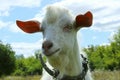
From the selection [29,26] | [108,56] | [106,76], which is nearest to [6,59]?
[108,56]

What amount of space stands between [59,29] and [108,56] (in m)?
74.9

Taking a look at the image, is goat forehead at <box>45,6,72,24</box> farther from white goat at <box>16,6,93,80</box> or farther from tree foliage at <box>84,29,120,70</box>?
tree foliage at <box>84,29,120,70</box>

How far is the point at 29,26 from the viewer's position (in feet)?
20.1

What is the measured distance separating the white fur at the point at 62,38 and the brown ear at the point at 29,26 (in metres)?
0.38

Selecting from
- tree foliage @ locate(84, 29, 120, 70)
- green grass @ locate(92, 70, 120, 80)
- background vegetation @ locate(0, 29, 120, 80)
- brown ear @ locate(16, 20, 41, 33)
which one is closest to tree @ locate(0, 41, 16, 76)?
background vegetation @ locate(0, 29, 120, 80)

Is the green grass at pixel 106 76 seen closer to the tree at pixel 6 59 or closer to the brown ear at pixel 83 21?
the brown ear at pixel 83 21

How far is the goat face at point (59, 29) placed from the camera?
17.3ft

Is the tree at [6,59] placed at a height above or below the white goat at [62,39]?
below

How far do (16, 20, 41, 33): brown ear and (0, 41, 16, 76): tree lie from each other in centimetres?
6110

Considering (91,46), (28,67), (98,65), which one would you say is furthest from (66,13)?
(28,67)

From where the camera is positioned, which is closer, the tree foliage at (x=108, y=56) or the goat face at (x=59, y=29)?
the goat face at (x=59, y=29)

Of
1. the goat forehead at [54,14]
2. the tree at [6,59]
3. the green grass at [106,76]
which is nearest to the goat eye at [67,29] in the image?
the goat forehead at [54,14]

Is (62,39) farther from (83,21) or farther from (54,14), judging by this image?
(83,21)

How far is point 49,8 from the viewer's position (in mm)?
5613
